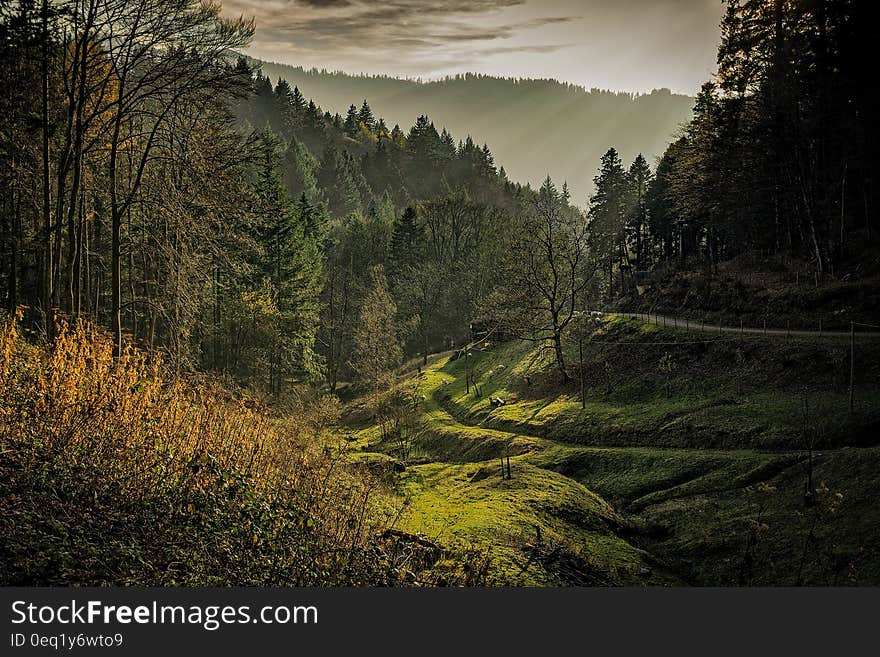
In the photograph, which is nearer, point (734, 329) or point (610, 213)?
point (734, 329)

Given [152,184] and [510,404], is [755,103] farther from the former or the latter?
[152,184]

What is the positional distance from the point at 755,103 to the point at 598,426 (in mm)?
25197

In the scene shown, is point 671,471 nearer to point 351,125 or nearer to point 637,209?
point 637,209

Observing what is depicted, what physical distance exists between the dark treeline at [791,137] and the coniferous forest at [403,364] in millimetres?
256

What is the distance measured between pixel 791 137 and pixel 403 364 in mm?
41312

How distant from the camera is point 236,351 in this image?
3753 cm

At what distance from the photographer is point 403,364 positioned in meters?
65.6

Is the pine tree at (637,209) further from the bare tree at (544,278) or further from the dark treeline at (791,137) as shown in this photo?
the bare tree at (544,278)

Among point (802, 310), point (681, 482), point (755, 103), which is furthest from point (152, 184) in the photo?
point (755, 103)

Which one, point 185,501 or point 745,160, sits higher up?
point 745,160

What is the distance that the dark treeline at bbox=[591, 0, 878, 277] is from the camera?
34.6m

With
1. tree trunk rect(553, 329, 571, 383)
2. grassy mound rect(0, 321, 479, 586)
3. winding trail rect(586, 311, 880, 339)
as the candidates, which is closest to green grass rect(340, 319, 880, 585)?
tree trunk rect(553, 329, 571, 383)

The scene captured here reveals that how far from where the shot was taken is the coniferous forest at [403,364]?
8195 millimetres

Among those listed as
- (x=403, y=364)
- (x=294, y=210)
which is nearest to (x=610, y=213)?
(x=403, y=364)
